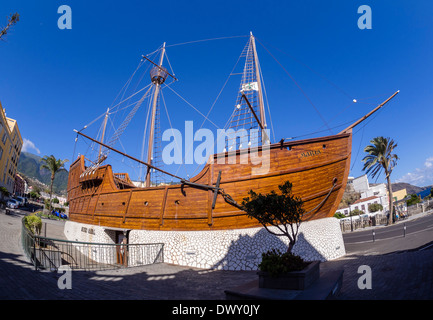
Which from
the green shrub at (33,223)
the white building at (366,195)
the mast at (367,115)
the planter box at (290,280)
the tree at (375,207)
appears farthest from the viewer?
the white building at (366,195)

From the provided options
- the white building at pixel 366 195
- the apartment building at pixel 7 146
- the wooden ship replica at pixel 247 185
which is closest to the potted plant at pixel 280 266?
the wooden ship replica at pixel 247 185

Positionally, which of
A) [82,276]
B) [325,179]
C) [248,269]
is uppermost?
[325,179]

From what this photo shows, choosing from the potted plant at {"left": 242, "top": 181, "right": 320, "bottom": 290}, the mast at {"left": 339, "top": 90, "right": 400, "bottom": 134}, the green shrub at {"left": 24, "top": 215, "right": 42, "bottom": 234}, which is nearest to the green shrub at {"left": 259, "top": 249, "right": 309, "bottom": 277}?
the potted plant at {"left": 242, "top": 181, "right": 320, "bottom": 290}

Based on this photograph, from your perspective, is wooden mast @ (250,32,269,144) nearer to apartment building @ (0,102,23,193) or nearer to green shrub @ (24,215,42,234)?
green shrub @ (24,215,42,234)

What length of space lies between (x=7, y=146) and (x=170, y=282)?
43.5 meters

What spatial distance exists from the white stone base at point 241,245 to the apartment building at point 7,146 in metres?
35.1

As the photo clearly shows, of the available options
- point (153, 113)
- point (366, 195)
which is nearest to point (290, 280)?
point (153, 113)

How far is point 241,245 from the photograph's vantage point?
9406mm

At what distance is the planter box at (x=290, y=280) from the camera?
190 inches

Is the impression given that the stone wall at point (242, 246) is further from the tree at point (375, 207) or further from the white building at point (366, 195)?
the tree at point (375, 207)
